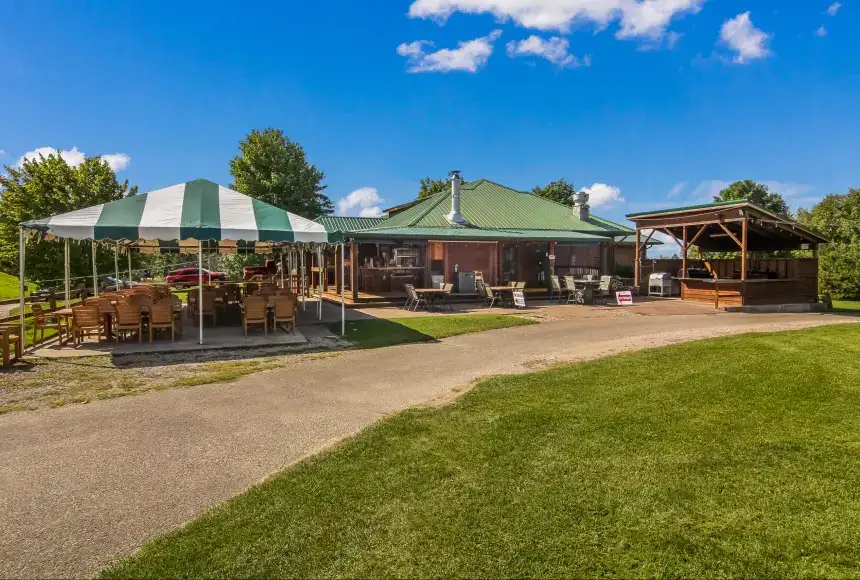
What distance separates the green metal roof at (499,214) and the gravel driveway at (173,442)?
42.5ft

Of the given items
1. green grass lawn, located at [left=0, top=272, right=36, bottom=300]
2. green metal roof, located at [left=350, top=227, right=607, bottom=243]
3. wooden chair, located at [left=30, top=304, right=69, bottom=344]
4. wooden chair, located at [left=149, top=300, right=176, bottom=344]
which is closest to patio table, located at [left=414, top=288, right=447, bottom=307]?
green metal roof, located at [left=350, top=227, right=607, bottom=243]

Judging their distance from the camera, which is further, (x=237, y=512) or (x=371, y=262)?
(x=371, y=262)

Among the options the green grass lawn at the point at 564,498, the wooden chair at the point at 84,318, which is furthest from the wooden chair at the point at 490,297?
the green grass lawn at the point at 564,498

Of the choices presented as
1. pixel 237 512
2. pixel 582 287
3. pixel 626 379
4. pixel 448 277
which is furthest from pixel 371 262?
pixel 237 512

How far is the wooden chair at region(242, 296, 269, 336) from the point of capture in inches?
433

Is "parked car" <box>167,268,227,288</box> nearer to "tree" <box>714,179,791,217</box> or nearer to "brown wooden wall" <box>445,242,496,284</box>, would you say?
"brown wooden wall" <box>445,242,496,284</box>

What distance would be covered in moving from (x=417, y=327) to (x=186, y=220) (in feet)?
18.5

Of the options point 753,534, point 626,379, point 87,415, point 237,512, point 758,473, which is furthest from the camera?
point 626,379

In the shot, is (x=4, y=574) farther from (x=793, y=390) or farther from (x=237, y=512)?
(x=793, y=390)

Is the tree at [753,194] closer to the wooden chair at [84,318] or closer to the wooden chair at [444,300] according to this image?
the wooden chair at [444,300]

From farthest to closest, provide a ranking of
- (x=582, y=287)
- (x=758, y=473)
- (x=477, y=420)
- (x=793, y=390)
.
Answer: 1. (x=582, y=287)
2. (x=793, y=390)
3. (x=477, y=420)
4. (x=758, y=473)

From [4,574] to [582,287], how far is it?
62.5 ft

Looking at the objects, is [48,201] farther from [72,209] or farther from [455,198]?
[455,198]

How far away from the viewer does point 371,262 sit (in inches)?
806
